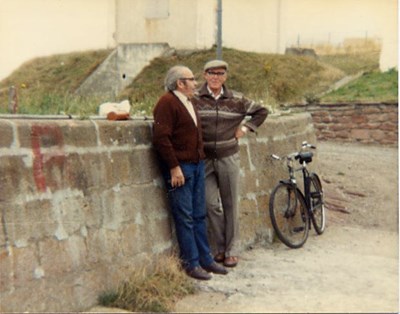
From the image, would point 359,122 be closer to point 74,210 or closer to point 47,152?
point 74,210

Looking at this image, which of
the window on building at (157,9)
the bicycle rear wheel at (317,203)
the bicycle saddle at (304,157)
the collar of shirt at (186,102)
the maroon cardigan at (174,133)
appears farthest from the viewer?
the window on building at (157,9)

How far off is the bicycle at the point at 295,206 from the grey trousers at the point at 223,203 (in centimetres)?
101

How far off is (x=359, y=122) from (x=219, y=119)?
44.5ft

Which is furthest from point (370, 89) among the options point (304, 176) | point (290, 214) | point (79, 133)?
point (79, 133)

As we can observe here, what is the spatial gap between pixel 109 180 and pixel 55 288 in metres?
1.04

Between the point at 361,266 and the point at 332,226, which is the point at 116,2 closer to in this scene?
the point at 332,226

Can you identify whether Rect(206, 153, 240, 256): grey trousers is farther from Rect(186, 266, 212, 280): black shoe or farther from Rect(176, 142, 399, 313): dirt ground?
Rect(186, 266, 212, 280): black shoe

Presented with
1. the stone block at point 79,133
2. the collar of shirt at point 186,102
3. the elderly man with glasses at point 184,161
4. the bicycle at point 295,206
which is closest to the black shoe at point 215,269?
the elderly man with glasses at point 184,161

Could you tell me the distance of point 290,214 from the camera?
897 centimetres

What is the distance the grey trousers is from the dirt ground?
282 mm

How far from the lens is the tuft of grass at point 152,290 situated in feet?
20.1

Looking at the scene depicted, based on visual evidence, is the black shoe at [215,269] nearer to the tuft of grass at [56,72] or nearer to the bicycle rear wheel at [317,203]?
the bicycle rear wheel at [317,203]

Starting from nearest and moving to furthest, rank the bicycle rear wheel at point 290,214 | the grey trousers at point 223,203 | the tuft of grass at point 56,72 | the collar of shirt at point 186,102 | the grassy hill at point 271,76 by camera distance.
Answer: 1. the collar of shirt at point 186,102
2. the grey trousers at point 223,203
3. the bicycle rear wheel at point 290,214
4. the grassy hill at point 271,76
5. the tuft of grass at point 56,72

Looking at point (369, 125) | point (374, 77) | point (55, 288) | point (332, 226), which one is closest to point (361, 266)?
point (332, 226)
